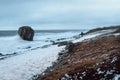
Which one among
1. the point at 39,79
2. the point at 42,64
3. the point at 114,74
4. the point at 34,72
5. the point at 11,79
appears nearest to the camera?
the point at 114,74

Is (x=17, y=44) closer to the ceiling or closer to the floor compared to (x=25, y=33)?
closer to the floor

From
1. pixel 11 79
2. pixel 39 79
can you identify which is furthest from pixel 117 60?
pixel 11 79

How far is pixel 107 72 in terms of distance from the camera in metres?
19.9

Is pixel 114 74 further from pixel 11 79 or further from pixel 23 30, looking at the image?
pixel 23 30

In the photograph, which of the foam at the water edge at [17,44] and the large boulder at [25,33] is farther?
the large boulder at [25,33]

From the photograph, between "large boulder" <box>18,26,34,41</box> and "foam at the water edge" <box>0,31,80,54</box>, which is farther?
"large boulder" <box>18,26,34,41</box>

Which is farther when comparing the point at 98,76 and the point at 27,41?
the point at 27,41

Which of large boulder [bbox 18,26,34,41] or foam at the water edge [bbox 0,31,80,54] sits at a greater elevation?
large boulder [bbox 18,26,34,41]

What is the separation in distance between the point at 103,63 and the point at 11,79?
7629mm

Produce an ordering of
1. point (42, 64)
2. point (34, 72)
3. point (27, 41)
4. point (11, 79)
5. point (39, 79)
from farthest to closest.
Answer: point (27, 41) < point (42, 64) < point (34, 72) < point (11, 79) < point (39, 79)

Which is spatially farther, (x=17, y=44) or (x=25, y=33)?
(x=25, y=33)

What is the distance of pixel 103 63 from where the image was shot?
2125cm

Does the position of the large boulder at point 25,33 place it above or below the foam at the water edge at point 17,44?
above

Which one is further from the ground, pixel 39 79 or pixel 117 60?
pixel 117 60
